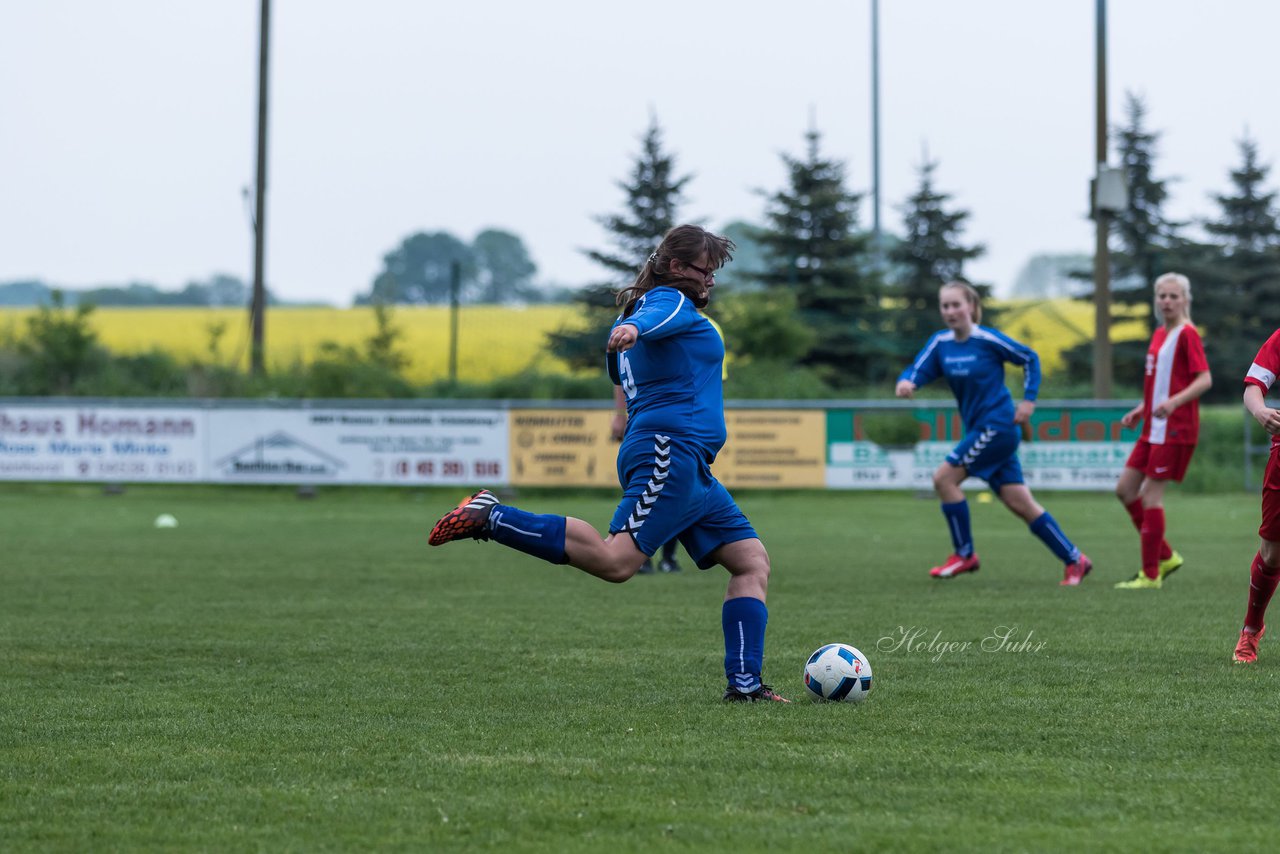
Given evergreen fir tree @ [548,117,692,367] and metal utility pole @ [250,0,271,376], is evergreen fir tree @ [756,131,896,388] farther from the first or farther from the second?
metal utility pole @ [250,0,271,376]

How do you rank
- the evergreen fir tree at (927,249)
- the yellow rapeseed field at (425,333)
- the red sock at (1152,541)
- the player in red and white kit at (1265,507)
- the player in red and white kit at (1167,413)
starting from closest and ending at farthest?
the player in red and white kit at (1265,507)
the player in red and white kit at (1167,413)
the red sock at (1152,541)
the yellow rapeseed field at (425,333)
the evergreen fir tree at (927,249)

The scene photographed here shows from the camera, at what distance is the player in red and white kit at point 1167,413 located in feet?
32.7

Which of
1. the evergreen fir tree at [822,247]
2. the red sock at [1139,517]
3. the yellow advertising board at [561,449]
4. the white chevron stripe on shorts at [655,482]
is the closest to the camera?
the white chevron stripe on shorts at [655,482]

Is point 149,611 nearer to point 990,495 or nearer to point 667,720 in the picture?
point 667,720

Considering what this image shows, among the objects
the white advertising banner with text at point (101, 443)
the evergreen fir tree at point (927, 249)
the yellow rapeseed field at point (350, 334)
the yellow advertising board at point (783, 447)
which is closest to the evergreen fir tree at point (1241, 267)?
the evergreen fir tree at point (927, 249)

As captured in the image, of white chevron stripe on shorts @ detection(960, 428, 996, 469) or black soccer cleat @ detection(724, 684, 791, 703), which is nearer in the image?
black soccer cleat @ detection(724, 684, 791, 703)

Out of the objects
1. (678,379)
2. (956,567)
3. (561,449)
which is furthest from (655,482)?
(561,449)

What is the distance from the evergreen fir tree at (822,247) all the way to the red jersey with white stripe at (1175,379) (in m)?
31.2

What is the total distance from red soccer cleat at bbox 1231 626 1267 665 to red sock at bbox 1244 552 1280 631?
3 centimetres

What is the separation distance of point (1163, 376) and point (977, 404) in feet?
4.23

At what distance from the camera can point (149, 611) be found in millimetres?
9008

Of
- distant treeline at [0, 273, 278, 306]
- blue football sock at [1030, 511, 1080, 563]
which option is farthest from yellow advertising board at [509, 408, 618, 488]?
distant treeline at [0, 273, 278, 306]

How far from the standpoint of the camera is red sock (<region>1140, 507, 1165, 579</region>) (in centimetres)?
1016

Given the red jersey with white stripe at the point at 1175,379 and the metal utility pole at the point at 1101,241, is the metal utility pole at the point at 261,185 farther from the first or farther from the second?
the red jersey with white stripe at the point at 1175,379
